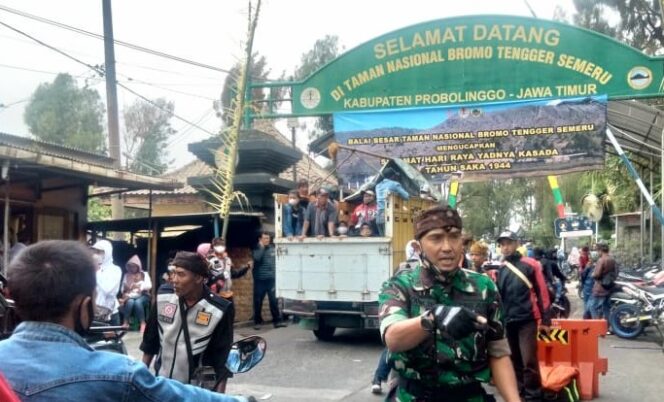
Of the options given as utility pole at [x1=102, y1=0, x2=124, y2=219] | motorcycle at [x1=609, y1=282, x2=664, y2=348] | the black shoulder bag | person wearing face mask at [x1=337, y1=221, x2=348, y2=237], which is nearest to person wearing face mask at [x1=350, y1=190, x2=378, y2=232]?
person wearing face mask at [x1=337, y1=221, x2=348, y2=237]

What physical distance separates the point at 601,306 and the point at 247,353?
10652 millimetres

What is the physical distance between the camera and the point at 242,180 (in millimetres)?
14648

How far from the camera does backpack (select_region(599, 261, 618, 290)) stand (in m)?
13.1

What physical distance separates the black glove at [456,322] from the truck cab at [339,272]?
795 centimetres

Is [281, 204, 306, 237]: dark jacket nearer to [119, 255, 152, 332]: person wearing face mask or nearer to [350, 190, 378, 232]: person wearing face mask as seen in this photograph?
[350, 190, 378, 232]: person wearing face mask

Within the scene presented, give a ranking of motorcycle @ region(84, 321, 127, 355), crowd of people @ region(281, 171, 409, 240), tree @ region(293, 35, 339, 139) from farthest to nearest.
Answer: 1. tree @ region(293, 35, 339, 139)
2. crowd of people @ region(281, 171, 409, 240)
3. motorcycle @ region(84, 321, 127, 355)

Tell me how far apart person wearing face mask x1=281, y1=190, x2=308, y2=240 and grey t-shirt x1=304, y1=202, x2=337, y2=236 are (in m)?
0.35

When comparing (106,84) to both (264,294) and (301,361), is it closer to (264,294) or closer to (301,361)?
(264,294)

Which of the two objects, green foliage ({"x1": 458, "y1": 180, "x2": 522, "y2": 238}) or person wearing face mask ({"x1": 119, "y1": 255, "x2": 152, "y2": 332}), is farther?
green foliage ({"x1": 458, "y1": 180, "x2": 522, "y2": 238})

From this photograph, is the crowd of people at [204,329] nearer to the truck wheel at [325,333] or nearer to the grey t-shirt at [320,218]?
the grey t-shirt at [320,218]

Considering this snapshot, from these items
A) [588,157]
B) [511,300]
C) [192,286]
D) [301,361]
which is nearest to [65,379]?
[192,286]

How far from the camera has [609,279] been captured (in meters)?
13.1

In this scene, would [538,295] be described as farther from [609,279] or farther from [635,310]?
[609,279]

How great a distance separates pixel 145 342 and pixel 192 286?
1.46 ft
